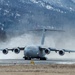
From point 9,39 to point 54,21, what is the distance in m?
63.2

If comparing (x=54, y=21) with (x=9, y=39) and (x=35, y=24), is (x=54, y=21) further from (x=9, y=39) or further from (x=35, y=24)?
(x=9, y=39)

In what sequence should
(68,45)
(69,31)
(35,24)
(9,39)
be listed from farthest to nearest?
(35,24) < (69,31) < (9,39) < (68,45)

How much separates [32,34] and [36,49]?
4958 cm

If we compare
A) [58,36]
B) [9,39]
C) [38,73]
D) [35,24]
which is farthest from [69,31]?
[38,73]

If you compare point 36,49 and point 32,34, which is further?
point 32,34

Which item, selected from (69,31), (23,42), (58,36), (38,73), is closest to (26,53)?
(38,73)

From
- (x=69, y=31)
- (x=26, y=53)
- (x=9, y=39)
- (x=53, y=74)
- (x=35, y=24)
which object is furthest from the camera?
(x=35, y=24)

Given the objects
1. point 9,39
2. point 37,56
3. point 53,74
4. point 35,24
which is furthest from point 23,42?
point 53,74

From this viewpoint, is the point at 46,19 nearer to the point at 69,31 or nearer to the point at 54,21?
the point at 54,21

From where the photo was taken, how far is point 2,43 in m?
112

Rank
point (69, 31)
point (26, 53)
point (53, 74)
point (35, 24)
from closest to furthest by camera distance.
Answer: point (53, 74) → point (26, 53) → point (69, 31) → point (35, 24)

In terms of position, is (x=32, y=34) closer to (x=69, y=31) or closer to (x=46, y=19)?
(x=69, y=31)

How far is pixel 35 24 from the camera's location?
17875 centimetres

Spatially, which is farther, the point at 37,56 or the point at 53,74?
the point at 37,56
